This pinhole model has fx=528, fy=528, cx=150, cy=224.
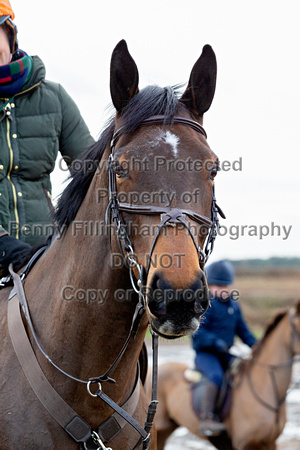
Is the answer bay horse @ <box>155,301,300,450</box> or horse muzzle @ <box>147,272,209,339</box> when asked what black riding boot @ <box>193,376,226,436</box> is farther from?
horse muzzle @ <box>147,272,209,339</box>

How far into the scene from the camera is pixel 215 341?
7.96 meters

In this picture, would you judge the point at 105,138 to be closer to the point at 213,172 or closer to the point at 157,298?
the point at 213,172

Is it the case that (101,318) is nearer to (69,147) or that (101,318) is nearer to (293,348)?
(69,147)

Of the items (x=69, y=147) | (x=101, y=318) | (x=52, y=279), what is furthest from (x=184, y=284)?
(x=69, y=147)

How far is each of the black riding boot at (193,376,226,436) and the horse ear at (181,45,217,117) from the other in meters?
5.78

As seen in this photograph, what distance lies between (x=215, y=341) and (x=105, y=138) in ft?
18.6

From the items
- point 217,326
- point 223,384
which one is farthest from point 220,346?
point 223,384

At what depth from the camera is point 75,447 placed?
8.61 ft

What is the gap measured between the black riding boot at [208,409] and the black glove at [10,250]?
5.21m

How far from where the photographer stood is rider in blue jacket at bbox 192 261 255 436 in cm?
772

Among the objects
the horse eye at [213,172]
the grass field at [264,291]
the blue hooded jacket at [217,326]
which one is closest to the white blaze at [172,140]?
the horse eye at [213,172]

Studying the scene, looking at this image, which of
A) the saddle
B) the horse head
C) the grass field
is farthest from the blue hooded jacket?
the grass field

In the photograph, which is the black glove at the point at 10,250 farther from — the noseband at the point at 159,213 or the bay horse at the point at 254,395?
the bay horse at the point at 254,395

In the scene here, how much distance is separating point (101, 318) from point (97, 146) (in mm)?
951
